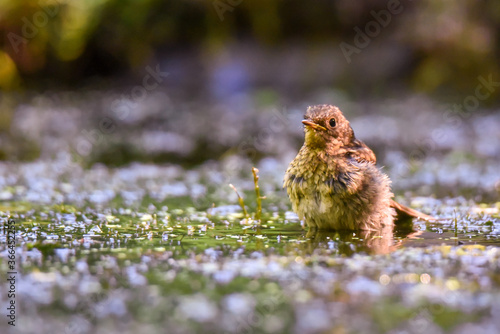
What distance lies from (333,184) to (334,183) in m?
0.01

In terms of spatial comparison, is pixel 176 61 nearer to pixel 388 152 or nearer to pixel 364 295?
pixel 388 152

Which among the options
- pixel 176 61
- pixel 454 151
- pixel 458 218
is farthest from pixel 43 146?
pixel 458 218

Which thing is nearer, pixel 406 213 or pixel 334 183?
pixel 334 183

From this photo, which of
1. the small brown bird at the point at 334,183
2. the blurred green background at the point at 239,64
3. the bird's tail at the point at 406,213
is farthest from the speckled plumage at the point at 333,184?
the blurred green background at the point at 239,64

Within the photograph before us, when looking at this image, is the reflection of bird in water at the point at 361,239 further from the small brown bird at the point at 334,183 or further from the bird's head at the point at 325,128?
the bird's head at the point at 325,128

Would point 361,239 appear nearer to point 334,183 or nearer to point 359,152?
point 334,183

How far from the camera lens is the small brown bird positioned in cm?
575

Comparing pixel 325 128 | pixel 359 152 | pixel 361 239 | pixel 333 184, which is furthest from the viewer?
pixel 359 152

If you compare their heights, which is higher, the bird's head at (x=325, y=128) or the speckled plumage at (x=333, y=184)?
the bird's head at (x=325, y=128)

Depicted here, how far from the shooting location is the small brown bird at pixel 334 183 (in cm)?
575

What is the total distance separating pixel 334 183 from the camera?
227 inches

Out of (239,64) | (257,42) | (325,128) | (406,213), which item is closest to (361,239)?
(406,213)

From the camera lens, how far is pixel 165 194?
7.77m

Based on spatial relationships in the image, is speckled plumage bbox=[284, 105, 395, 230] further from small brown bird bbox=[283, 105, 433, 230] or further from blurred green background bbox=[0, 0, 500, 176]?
blurred green background bbox=[0, 0, 500, 176]
